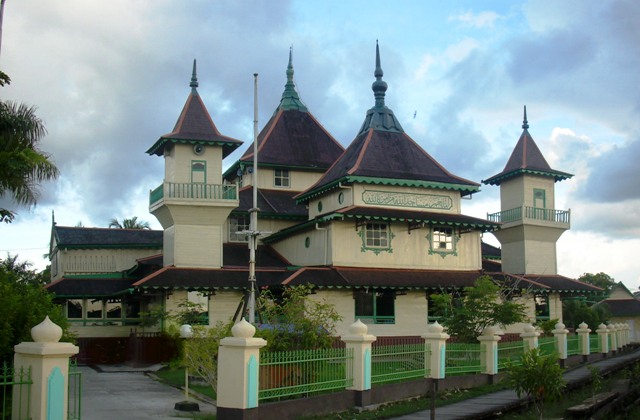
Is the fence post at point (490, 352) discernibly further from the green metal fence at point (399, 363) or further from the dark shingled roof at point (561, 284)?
the dark shingled roof at point (561, 284)

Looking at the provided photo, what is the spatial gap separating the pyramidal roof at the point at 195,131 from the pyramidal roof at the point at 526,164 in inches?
566

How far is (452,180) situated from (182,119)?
11527mm

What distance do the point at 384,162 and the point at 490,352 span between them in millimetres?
12060

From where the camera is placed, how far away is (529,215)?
37031 mm

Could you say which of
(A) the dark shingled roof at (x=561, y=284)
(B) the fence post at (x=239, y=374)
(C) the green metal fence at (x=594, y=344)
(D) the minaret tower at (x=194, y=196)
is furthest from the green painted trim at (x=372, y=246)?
(B) the fence post at (x=239, y=374)

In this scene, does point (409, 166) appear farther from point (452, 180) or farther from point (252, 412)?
point (252, 412)

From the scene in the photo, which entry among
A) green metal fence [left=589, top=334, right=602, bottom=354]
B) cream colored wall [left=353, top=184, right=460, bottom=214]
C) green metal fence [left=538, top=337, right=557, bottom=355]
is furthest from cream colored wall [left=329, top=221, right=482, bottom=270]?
green metal fence [left=538, top=337, right=557, bottom=355]

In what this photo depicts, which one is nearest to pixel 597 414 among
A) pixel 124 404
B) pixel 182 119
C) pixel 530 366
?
pixel 530 366

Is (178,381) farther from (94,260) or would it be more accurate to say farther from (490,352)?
(94,260)

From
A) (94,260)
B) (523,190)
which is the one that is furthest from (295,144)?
(523,190)

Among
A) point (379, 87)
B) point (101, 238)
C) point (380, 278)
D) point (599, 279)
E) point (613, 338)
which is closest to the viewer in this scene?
point (380, 278)

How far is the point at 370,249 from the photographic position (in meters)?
30.2

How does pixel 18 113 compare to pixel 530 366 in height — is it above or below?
above

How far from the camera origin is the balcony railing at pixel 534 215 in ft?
121
